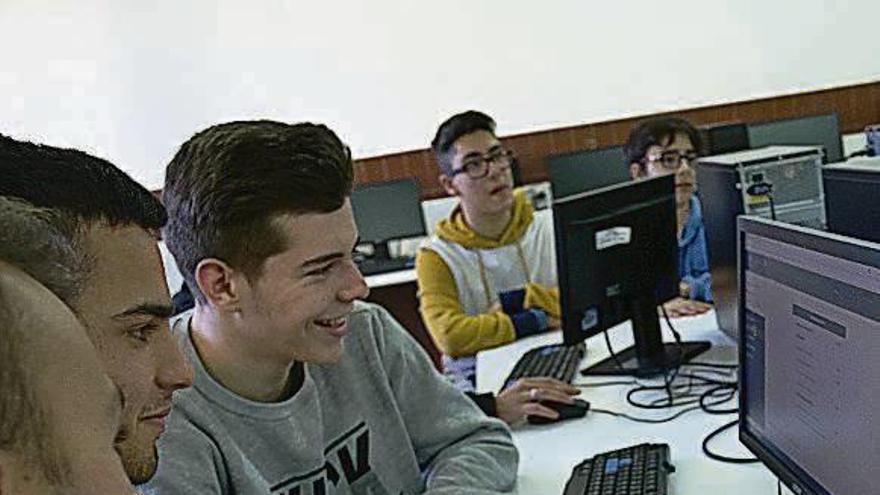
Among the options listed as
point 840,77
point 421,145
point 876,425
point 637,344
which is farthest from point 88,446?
point 840,77

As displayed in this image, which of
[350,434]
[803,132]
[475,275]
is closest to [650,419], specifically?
[350,434]

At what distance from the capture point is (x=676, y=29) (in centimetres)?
503

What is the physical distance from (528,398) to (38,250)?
1409 mm

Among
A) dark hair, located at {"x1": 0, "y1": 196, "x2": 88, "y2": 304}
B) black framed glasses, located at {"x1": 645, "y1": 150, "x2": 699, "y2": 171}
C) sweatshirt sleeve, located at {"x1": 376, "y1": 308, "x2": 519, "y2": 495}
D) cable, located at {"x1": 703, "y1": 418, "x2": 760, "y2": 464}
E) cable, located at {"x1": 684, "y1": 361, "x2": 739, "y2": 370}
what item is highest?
dark hair, located at {"x1": 0, "y1": 196, "x2": 88, "y2": 304}

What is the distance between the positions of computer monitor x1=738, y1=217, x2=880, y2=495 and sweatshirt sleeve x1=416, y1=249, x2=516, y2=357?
1164mm

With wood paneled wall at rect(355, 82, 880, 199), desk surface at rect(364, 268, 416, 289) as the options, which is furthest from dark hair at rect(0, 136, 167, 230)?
wood paneled wall at rect(355, 82, 880, 199)

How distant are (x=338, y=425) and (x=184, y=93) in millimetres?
3743

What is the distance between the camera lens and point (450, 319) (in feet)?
8.60

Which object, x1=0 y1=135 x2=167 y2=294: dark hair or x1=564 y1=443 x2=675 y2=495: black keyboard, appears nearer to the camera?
x1=0 y1=135 x2=167 y2=294: dark hair

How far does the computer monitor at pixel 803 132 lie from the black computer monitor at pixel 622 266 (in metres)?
2.66

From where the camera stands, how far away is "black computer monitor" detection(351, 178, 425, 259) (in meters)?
4.49

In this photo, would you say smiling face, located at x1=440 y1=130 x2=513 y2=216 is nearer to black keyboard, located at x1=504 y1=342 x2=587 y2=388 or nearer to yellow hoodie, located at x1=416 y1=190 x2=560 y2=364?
yellow hoodie, located at x1=416 y1=190 x2=560 y2=364

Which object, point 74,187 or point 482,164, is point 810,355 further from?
point 482,164

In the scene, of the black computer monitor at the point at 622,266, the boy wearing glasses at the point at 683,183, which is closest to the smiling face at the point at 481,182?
the boy wearing glasses at the point at 683,183
